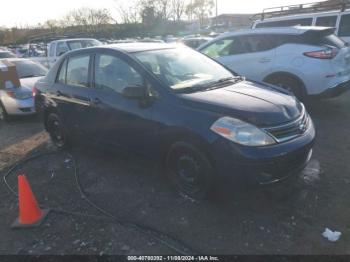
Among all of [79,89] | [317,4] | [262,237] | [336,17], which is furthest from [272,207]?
[317,4]

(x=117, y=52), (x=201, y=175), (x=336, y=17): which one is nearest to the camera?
(x=201, y=175)

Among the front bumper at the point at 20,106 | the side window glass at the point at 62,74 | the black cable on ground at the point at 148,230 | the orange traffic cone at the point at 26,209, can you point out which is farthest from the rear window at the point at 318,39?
the front bumper at the point at 20,106

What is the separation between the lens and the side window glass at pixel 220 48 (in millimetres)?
7254

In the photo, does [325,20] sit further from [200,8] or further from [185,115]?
[200,8]

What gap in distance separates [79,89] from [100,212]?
187 centimetres

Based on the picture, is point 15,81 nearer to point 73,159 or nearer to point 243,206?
point 73,159

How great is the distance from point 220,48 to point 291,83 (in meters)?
2.02

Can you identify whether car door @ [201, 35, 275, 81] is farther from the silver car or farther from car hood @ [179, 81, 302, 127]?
the silver car

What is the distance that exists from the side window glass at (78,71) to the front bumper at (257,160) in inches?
91.0

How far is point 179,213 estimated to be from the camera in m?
3.32

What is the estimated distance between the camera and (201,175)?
3.28 m

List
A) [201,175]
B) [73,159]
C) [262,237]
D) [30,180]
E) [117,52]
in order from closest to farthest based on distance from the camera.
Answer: [262,237] < [201,175] < [117,52] < [30,180] < [73,159]

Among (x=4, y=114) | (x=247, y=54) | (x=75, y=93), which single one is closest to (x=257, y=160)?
(x=75, y=93)

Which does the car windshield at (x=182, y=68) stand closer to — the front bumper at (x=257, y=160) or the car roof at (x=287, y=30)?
the front bumper at (x=257, y=160)
